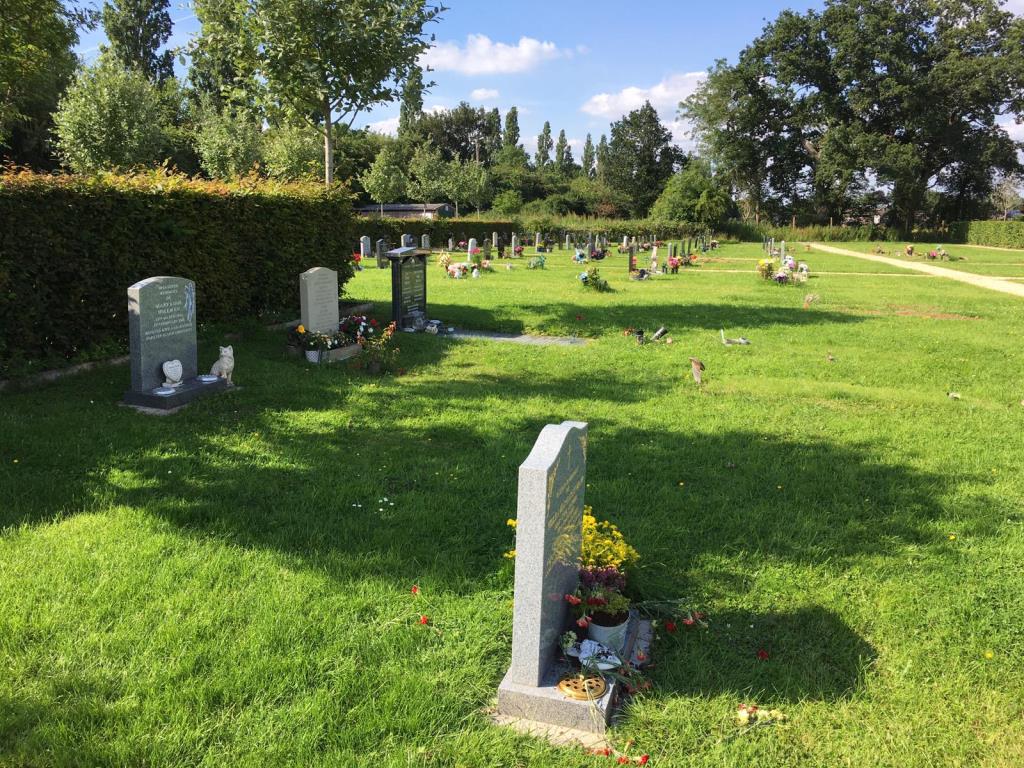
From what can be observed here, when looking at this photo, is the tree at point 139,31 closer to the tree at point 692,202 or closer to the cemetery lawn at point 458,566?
the tree at point 692,202

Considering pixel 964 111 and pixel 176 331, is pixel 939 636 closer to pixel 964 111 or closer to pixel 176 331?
pixel 176 331

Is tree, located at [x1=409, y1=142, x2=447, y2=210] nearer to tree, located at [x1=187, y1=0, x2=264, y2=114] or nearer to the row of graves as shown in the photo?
tree, located at [x1=187, y1=0, x2=264, y2=114]

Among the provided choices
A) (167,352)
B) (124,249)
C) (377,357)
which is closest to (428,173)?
(124,249)

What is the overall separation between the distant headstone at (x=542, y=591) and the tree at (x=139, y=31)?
200ft

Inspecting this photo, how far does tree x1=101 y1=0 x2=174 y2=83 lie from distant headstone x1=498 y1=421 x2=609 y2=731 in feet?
200

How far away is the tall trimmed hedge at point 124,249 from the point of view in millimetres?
7578

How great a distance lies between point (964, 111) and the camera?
60.7 meters

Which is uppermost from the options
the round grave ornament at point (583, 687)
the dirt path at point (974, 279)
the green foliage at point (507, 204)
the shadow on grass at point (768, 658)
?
the green foliage at point (507, 204)

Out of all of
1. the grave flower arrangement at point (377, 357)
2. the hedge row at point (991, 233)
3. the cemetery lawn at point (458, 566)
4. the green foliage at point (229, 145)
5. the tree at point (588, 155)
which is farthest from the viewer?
the tree at point (588, 155)

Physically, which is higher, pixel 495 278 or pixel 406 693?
pixel 495 278

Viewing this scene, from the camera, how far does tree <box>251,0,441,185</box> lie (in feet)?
42.4

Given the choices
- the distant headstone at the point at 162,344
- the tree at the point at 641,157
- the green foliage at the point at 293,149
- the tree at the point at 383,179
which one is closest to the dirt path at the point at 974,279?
the distant headstone at the point at 162,344

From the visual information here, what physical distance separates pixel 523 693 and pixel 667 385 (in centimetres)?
631

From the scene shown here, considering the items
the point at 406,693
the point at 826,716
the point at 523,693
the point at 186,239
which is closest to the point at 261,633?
the point at 406,693
